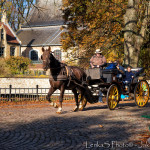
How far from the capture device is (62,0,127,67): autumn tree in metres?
19.1

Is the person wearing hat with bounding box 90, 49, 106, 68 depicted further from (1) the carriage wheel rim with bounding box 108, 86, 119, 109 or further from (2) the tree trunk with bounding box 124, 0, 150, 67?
(2) the tree trunk with bounding box 124, 0, 150, 67

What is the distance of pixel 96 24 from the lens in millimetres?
20594

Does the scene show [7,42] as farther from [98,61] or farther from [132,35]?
[98,61]

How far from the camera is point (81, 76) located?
1157 cm

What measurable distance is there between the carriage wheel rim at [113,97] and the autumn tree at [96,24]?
719cm

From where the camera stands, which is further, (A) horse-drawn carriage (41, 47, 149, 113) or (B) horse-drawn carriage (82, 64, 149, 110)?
(B) horse-drawn carriage (82, 64, 149, 110)

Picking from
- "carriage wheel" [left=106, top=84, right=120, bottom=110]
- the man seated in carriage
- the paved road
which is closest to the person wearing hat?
"carriage wheel" [left=106, top=84, right=120, bottom=110]

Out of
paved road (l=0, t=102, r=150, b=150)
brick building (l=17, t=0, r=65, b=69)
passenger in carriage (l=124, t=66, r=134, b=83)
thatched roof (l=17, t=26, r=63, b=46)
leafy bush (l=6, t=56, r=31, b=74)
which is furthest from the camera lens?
thatched roof (l=17, t=26, r=63, b=46)

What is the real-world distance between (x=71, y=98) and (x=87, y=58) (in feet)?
10.3

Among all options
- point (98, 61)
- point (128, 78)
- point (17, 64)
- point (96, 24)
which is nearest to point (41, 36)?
point (17, 64)

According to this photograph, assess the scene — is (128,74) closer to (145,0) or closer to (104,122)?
(104,122)

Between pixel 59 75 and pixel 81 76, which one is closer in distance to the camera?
pixel 59 75

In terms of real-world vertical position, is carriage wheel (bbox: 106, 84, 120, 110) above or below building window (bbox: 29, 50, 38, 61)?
below

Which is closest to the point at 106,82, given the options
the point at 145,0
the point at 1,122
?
the point at 1,122
